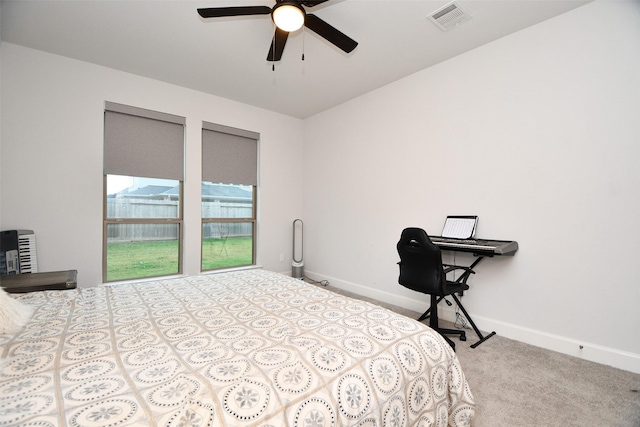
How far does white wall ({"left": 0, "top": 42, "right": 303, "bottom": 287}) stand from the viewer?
2760 millimetres

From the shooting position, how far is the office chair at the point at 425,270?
7.69ft

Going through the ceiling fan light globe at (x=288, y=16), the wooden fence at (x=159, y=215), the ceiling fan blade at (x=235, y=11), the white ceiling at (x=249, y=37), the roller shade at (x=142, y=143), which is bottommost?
the wooden fence at (x=159, y=215)

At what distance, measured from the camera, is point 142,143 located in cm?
347

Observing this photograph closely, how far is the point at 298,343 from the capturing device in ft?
3.80

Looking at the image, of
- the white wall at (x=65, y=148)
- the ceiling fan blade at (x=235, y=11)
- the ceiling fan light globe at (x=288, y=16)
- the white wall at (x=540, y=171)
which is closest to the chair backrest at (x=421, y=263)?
the white wall at (x=540, y=171)

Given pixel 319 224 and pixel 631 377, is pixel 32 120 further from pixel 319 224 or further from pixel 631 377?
pixel 631 377

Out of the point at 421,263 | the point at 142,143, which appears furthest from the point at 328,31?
the point at 142,143

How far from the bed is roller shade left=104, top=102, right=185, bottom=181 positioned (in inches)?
81.3

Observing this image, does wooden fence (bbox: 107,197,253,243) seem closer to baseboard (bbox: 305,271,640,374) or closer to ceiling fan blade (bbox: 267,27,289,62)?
ceiling fan blade (bbox: 267,27,289,62)

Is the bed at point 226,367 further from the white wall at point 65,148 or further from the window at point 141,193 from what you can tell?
the window at point 141,193

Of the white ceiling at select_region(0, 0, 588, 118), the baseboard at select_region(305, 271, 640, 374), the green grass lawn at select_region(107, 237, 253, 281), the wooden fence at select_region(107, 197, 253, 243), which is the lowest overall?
the baseboard at select_region(305, 271, 640, 374)

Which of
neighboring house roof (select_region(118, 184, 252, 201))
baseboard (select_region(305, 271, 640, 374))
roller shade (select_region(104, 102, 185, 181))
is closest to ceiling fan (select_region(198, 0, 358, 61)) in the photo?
roller shade (select_region(104, 102, 185, 181))

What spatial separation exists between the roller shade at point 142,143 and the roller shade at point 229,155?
0.34 metres

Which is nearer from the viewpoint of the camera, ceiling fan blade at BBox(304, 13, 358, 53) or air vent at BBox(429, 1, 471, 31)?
ceiling fan blade at BBox(304, 13, 358, 53)
